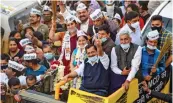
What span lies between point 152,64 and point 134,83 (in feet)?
2.12

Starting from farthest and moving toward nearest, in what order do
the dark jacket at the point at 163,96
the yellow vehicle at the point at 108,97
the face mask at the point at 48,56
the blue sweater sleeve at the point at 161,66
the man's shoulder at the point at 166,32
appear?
the face mask at the point at 48,56
the man's shoulder at the point at 166,32
the blue sweater sleeve at the point at 161,66
the dark jacket at the point at 163,96
the yellow vehicle at the point at 108,97

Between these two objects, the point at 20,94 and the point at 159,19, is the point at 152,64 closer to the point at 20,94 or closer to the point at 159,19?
the point at 159,19

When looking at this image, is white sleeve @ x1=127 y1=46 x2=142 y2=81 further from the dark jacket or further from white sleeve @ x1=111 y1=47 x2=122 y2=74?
the dark jacket

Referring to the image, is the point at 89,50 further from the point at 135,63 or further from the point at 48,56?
the point at 48,56

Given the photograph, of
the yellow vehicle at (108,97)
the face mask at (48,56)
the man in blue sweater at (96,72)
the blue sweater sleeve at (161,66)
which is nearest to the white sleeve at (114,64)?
the man in blue sweater at (96,72)

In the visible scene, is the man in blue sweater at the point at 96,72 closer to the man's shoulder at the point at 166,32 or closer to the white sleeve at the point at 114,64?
the white sleeve at the point at 114,64

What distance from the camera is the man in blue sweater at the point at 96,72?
603 cm

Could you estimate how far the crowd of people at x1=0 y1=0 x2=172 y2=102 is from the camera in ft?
20.0

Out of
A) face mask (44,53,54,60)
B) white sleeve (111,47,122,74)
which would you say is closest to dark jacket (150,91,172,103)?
white sleeve (111,47,122,74)

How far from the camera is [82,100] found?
563cm

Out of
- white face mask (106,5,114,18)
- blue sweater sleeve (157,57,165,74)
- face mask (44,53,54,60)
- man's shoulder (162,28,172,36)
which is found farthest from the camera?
white face mask (106,5,114,18)

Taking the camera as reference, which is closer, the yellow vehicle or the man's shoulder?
the yellow vehicle

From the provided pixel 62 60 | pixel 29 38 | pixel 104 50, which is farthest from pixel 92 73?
pixel 29 38

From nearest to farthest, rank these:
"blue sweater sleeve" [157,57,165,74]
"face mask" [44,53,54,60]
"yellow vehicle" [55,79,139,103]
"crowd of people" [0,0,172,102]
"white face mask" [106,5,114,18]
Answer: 1. "yellow vehicle" [55,79,139,103]
2. "crowd of people" [0,0,172,102]
3. "blue sweater sleeve" [157,57,165,74]
4. "face mask" [44,53,54,60]
5. "white face mask" [106,5,114,18]
